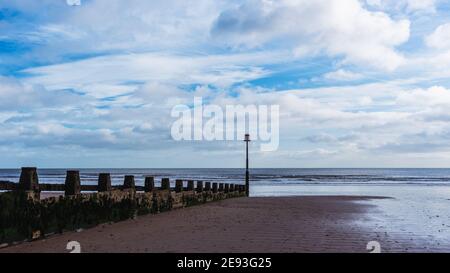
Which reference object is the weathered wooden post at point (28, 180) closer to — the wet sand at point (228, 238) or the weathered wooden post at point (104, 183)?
the wet sand at point (228, 238)

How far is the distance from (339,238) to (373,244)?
40.5 inches

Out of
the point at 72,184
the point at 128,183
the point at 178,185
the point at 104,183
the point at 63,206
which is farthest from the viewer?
the point at 178,185

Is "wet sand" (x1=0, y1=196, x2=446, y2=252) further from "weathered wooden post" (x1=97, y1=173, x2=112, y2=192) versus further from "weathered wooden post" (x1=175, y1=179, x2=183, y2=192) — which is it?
"weathered wooden post" (x1=175, y1=179, x2=183, y2=192)

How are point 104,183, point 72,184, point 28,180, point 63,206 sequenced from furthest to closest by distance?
point 104,183
point 72,184
point 63,206
point 28,180

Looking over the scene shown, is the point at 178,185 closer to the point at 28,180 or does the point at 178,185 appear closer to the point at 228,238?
the point at 228,238

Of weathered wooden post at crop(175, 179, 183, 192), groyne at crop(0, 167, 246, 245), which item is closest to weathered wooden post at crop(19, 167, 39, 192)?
groyne at crop(0, 167, 246, 245)

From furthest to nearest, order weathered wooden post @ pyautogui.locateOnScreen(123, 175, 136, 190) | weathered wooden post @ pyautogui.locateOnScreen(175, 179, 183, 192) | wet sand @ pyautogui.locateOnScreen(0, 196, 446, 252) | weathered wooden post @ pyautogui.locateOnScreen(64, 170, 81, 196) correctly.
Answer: weathered wooden post @ pyautogui.locateOnScreen(175, 179, 183, 192)
weathered wooden post @ pyautogui.locateOnScreen(123, 175, 136, 190)
weathered wooden post @ pyautogui.locateOnScreen(64, 170, 81, 196)
wet sand @ pyautogui.locateOnScreen(0, 196, 446, 252)

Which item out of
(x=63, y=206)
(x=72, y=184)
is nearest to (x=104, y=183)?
(x=72, y=184)

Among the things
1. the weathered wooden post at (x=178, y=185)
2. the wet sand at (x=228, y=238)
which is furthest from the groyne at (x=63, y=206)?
the weathered wooden post at (x=178, y=185)
